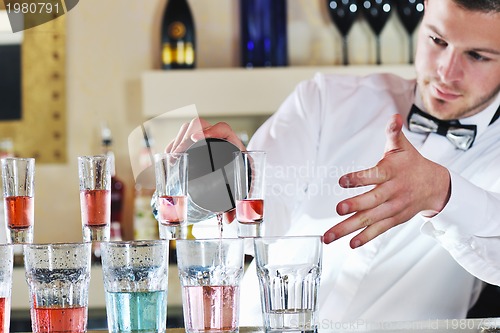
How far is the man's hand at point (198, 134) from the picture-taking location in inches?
43.7

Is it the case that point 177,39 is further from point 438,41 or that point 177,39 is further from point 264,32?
point 438,41

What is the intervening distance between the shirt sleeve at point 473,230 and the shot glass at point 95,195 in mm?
496

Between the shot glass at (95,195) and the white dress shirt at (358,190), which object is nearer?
the shot glass at (95,195)

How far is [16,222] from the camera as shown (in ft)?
3.18

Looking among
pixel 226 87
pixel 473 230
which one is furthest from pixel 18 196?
pixel 226 87

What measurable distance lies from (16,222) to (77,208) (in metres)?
1.76

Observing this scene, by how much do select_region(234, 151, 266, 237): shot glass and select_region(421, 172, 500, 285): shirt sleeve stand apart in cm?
34

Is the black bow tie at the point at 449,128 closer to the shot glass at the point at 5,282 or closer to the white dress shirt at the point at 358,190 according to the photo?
the white dress shirt at the point at 358,190

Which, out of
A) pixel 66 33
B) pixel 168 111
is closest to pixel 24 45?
pixel 66 33

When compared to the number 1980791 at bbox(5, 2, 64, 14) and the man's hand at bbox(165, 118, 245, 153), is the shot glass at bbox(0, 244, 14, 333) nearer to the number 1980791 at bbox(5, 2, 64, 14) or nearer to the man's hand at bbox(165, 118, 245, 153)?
the man's hand at bbox(165, 118, 245, 153)

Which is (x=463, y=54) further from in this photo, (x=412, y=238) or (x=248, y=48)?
(x=248, y=48)

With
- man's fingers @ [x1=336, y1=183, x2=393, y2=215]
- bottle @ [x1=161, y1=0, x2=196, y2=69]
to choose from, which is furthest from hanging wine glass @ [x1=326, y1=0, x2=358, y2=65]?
man's fingers @ [x1=336, y1=183, x2=393, y2=215]

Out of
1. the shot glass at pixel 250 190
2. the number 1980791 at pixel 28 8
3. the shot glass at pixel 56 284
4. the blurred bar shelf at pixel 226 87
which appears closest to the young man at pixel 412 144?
the shot glass at pixel 250 190

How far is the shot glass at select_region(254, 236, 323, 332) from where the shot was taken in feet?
2.78
